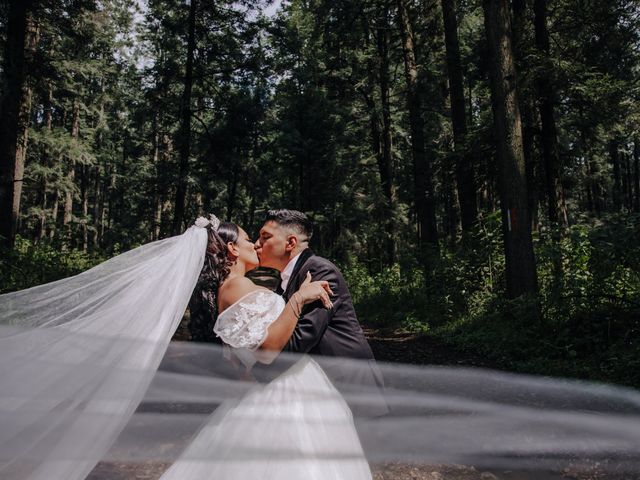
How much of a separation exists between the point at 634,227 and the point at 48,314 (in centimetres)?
710

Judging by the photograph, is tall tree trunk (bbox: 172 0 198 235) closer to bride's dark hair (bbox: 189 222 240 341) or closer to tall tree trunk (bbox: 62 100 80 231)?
tall tree trunk (bbox: 62 100 80 231)

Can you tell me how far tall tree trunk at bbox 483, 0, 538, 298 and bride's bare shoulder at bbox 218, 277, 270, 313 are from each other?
7.85 metres

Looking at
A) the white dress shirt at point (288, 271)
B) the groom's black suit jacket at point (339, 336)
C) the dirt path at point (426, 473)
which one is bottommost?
the dirt path at point (426, 473)

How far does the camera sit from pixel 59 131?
65.8 ft

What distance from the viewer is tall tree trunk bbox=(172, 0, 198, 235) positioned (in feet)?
54.9

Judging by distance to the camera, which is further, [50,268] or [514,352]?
[50,268]

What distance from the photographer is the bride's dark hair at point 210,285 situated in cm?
287

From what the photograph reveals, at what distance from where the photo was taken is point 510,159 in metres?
9.42

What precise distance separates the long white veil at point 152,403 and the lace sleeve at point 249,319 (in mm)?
184

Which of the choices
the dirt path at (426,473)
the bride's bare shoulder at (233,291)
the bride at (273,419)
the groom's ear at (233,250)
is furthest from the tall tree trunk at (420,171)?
the bride at (273,419)

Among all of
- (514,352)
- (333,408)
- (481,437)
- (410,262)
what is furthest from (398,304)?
(333,408)

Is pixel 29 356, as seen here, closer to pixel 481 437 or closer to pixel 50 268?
pixel 481 437

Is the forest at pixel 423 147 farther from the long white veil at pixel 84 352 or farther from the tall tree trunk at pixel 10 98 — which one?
the long white veil at pixel 84 352

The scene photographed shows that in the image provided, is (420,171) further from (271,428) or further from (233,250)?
(271,428)
